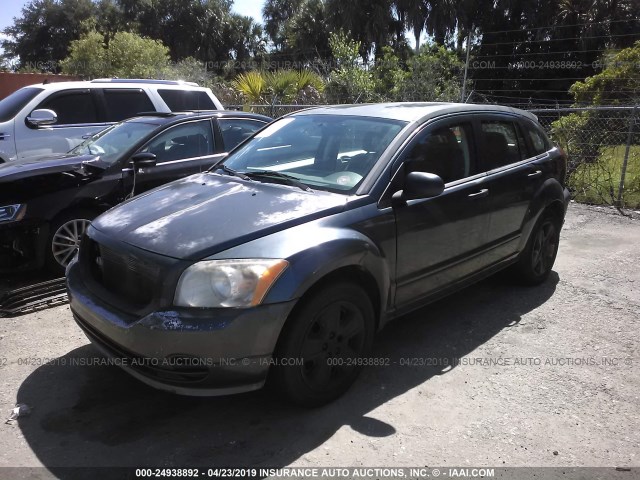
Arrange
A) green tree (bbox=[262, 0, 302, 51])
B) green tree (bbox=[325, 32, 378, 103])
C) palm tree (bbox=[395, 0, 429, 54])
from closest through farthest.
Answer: green tree (bbox=[325, 32, 378, 103]), palm tree (bbox=[395, 0, 429, 54]), green tree (bbox=[262, 0, 302, 51])

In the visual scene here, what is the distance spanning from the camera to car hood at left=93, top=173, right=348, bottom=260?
2.94 metres

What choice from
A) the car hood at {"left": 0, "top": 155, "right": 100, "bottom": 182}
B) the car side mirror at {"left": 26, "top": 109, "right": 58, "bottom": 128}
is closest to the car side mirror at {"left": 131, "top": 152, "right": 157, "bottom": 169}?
the car hood at {"left": 0, "top": 155, "right": 100, "bottom": 182}

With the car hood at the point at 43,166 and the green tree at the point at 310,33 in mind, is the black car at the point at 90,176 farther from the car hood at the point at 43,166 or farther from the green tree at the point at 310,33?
the green tree at the point at 310,33

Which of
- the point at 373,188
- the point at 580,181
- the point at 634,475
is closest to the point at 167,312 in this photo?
the point at 373,188

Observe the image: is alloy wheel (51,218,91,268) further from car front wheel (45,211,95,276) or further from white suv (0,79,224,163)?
white suv (0,79,224,163)

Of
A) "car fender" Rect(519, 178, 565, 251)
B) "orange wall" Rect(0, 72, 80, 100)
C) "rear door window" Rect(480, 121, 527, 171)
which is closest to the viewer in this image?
"rear door window" Rect(480, 121, 527, 171)

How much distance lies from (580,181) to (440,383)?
7137 mm

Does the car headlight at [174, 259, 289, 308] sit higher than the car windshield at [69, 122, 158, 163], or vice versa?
the car windshield at [69, 122, 158, 163]

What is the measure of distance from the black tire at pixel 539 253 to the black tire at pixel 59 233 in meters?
4.13

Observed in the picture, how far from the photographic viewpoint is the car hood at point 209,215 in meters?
2.94

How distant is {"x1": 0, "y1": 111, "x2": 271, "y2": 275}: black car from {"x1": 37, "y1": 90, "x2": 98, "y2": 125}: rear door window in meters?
1.91

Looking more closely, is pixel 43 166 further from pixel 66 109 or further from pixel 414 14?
pixel 414 14

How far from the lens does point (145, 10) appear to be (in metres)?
45.5

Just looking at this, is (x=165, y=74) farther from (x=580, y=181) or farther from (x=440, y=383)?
(x=440, y=383)
